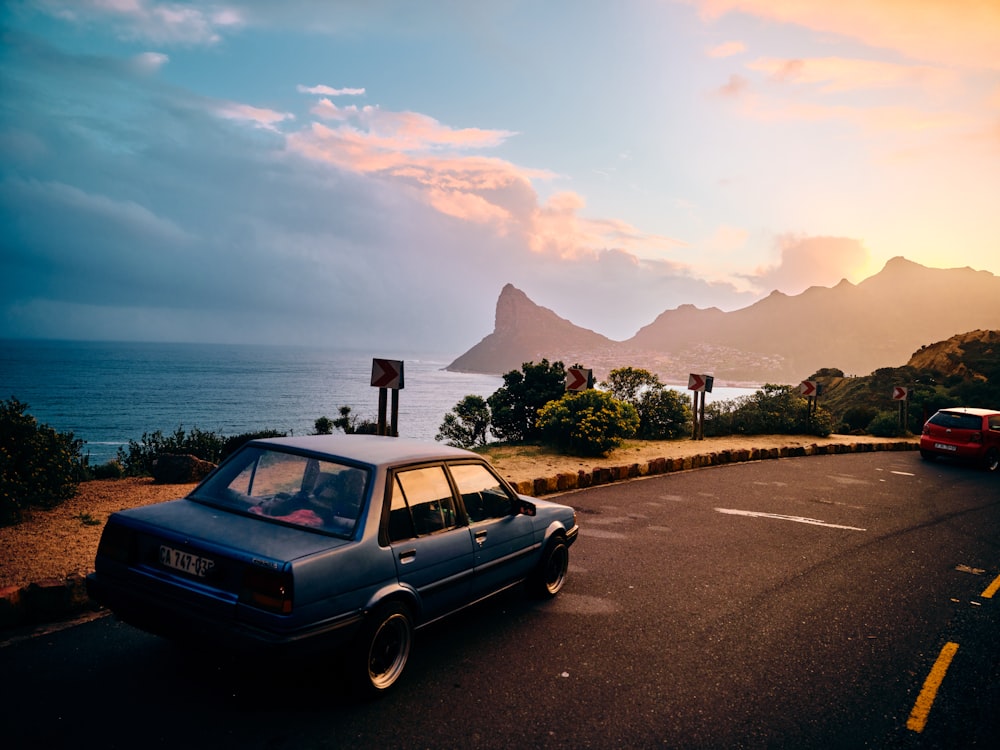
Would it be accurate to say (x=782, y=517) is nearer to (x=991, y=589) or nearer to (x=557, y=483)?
(x=991, y=589)

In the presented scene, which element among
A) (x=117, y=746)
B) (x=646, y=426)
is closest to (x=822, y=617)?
(x=117, y=746)

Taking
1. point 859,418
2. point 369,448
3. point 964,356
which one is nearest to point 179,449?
point 369,448

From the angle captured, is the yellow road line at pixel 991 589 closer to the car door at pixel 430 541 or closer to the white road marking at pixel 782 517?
the white road marking at pixel 782 517

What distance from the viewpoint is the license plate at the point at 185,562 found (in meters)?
3.44

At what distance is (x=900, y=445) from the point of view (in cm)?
2225

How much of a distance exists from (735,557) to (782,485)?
20.4ft

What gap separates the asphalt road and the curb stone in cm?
36

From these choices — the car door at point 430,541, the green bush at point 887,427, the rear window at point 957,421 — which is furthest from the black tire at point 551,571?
the green bush at point 887,427

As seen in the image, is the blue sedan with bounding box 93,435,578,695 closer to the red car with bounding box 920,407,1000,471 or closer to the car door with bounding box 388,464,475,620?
the car door with bounding box 388,464,475,620

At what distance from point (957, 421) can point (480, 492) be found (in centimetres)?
1776

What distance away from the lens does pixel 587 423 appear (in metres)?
14.8

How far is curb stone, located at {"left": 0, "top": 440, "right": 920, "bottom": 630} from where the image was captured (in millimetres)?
4582

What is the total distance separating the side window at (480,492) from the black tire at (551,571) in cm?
78

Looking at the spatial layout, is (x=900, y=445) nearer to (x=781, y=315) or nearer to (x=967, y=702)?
(x=967, y=702)
